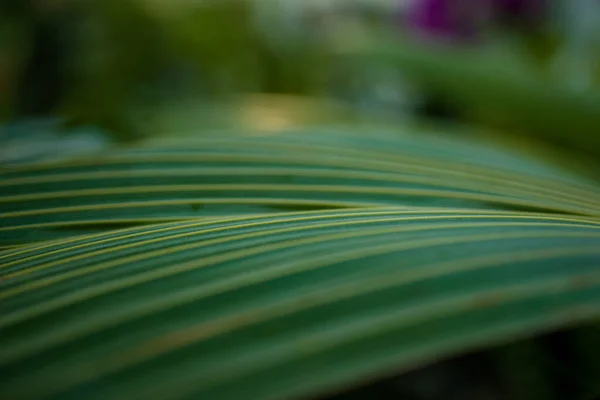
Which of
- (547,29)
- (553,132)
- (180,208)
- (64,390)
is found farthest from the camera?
(547,29)

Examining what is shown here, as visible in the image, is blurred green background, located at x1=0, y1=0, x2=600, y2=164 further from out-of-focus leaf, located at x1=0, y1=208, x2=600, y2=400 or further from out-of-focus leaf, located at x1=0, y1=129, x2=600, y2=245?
out-of-focus leaf, located at x1=0, y1=208, x2=600, y2=400

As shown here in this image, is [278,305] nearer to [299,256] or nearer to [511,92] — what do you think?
[299,256]

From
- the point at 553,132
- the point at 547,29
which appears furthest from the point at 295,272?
the point at 547,29

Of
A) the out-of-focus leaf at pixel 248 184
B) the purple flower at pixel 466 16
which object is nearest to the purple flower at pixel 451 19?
the purple flower at pixel 466 16

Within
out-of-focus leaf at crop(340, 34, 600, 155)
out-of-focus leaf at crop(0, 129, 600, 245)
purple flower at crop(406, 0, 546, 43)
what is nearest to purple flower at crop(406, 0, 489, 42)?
purple flower at crop(406, 0, 546, 43)

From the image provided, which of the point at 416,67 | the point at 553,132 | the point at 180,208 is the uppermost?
the point at 416,67

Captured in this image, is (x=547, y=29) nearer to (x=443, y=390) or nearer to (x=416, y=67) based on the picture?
(x=416, y=67)

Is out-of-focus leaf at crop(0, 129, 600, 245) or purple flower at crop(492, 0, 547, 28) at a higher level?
purple flower at crop(492, 0, 547, 28)
